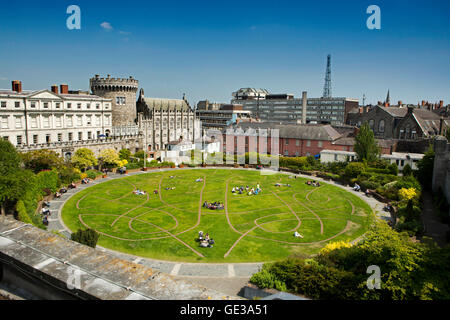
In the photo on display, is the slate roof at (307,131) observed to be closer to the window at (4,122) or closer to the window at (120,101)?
the window at (120,101)

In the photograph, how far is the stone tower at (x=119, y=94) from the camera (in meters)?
76.4

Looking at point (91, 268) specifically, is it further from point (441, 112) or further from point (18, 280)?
point (441, 112)

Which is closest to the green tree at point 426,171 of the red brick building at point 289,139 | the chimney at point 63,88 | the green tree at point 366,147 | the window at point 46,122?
the green tree at point 366,147

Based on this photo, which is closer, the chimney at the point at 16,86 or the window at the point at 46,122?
the chimney at the point at 16,86

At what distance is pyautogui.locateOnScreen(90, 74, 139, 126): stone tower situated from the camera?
76.4 meters

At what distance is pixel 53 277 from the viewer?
27.4ft

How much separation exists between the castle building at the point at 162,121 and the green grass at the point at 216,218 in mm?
33059

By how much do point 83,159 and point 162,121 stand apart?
35.1 metres

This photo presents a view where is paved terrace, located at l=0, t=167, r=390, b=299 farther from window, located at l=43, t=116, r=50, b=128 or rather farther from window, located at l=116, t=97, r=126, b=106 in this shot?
window, located at l=116, t=97, r=126, b=106

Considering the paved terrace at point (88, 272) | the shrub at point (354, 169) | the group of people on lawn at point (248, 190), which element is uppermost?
the paved terrace at point (88, 272)

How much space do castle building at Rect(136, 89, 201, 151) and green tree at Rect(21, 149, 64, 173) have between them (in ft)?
104

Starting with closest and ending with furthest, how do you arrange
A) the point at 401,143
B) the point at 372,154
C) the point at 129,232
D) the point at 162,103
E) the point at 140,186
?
1. the point at 129,232
2. the point at 140,186
3. the point at 372,154
4. the point at 401,143
5. the point at 162,103
